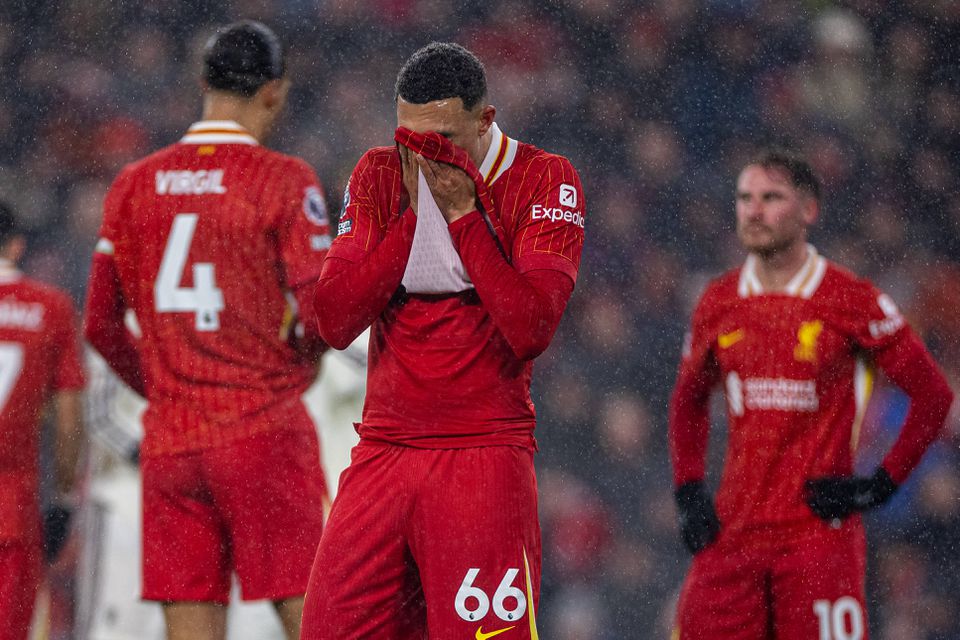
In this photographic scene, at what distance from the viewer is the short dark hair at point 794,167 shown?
4.23 m

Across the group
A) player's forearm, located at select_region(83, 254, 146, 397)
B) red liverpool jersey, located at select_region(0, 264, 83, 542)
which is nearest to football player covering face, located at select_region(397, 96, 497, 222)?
player's forearm, located at select_region(83, 254, 146, 397)

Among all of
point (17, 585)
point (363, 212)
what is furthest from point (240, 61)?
point (17, 585)

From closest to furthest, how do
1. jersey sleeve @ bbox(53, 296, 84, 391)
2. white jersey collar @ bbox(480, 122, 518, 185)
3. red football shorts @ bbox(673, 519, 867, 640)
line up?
white jersey collar @ bbox(480, 122, 518, 185)
red football shorts @ bbox(673, 519, 867, 640)
jersey sleeve @ bbox(53, 296, 84, 391)

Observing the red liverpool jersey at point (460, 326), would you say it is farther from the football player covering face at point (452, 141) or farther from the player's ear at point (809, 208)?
the player's ear at point (809, 208)

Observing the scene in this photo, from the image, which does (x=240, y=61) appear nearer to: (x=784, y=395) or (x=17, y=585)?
(x=784, y=395)

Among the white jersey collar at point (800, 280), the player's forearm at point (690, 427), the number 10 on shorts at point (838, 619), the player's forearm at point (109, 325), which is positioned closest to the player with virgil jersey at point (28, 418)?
the player's forearm at point (109, 325)

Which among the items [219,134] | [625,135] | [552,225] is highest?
[625,135]

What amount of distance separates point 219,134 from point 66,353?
47.6 inches

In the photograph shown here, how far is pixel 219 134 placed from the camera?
148 inches

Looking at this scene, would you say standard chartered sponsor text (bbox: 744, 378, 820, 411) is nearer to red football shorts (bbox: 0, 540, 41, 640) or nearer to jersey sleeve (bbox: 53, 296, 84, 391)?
jersey sleeve (bbox: 53, 296, 84, 391)

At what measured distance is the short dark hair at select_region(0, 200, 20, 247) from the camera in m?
4.61

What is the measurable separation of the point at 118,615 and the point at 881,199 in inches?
190

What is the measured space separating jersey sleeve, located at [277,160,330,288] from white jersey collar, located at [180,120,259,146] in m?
0.16

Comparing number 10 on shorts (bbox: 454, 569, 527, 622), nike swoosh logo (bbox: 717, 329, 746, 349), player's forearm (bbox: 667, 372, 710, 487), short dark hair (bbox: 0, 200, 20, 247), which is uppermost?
short dark hair (bbox: 0, 200, 20, 247)
